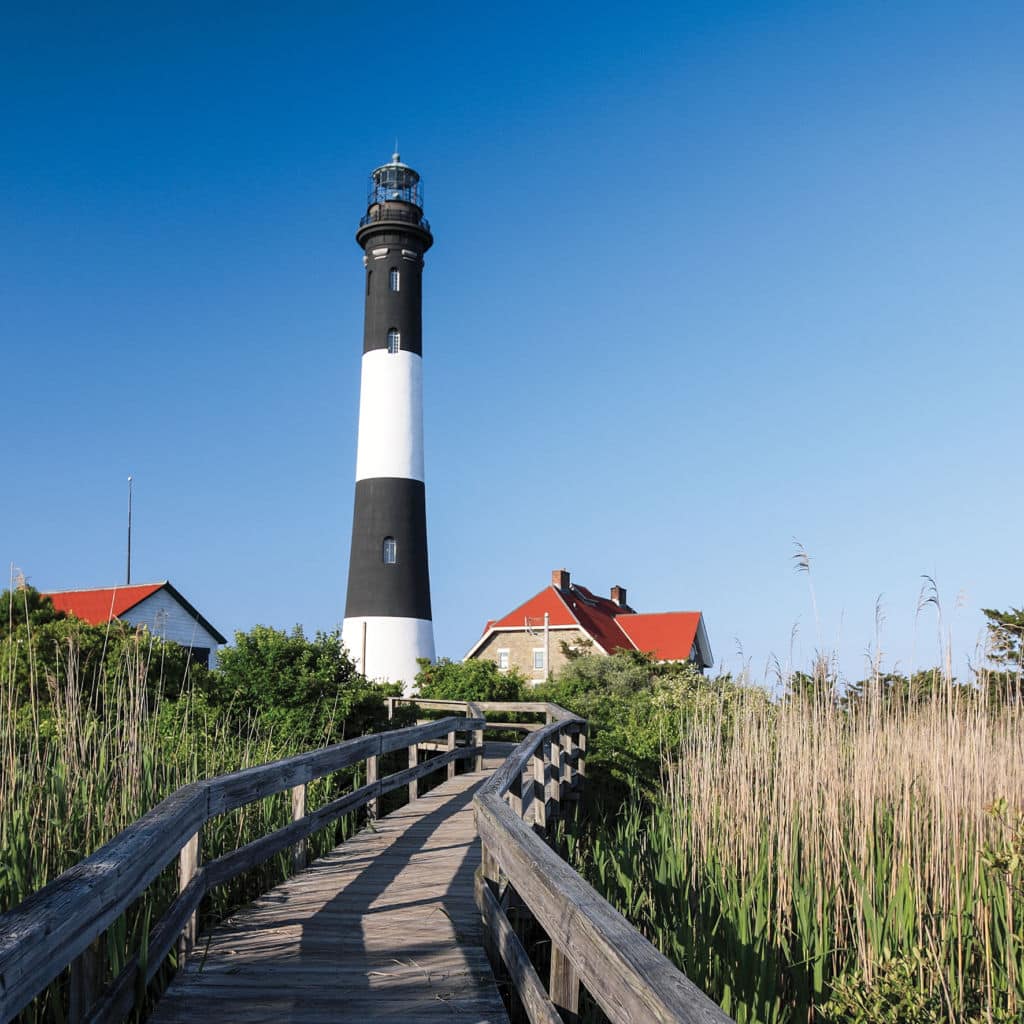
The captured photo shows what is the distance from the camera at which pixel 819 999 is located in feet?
12.8

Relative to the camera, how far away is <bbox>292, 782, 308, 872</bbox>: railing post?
555cm

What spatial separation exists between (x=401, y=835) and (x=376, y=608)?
15863 millimetres

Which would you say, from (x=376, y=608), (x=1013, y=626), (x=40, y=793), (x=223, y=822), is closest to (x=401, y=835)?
(x=223, y=822)

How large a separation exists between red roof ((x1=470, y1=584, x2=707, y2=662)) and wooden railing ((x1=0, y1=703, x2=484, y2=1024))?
87.2 feet

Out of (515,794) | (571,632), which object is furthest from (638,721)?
(571,632)

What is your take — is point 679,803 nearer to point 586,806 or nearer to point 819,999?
point 819,999

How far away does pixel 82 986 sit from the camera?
2.70 meters

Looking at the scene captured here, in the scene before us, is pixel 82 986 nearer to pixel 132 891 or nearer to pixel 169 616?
pixel 132 891

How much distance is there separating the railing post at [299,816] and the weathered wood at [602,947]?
2473mm

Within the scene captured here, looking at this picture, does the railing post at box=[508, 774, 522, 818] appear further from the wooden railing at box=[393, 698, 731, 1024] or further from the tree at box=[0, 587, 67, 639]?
the tree at box=[0, 587, 67, 639]

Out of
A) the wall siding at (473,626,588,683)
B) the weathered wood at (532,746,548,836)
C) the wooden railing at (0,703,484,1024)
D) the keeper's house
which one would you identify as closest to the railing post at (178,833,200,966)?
the wooden railing at (0,703,484,1024)

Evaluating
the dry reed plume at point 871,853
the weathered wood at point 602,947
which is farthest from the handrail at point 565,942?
the dry reed plume at point 871,853

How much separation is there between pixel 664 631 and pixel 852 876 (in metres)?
32.0

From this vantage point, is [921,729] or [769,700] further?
[769,700]
